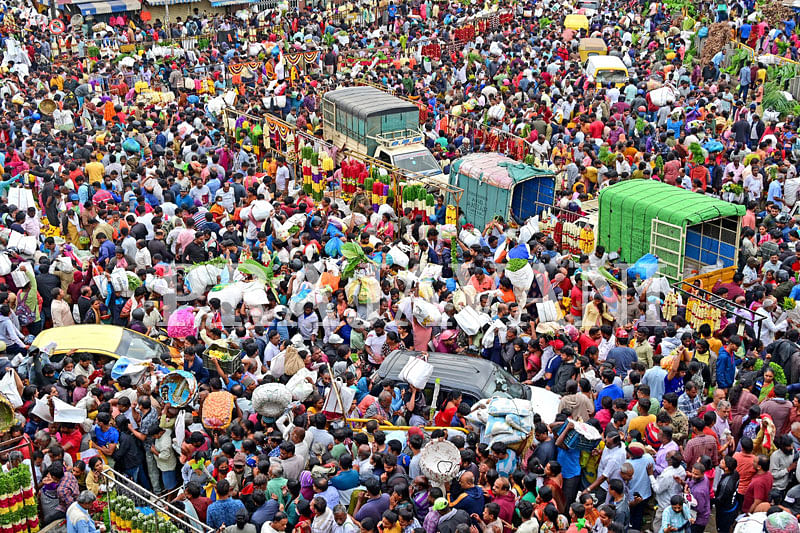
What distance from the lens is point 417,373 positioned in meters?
11.2

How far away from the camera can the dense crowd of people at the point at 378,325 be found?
31.3 feet

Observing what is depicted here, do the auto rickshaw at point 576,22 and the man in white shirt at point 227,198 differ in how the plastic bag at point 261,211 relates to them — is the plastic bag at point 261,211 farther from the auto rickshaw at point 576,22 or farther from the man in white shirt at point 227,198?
the auto rickshaw at point 576,22

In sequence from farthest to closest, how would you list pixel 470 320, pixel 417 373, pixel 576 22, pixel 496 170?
pixel 576 22
pixel 496 170
pixel 470 320
pixel 417 373

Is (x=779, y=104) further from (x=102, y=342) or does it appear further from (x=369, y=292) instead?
(x=102, y=342)

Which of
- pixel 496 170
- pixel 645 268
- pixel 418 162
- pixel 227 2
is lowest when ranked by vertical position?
pixel 227 2

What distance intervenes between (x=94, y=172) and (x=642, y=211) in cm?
996

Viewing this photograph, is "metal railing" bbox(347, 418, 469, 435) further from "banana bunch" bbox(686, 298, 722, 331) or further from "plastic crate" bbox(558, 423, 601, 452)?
"banana bunch" bbox(686, 298, 722, 331)

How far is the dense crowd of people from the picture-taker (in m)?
9.55

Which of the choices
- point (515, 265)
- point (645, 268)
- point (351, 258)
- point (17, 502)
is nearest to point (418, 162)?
point (351, 258)

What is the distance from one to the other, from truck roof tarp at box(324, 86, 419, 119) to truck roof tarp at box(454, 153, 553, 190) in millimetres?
2701

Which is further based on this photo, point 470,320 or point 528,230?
point 528,230

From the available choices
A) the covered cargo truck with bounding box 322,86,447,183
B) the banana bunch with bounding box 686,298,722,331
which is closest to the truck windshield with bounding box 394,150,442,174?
the covered cargo truck with bounding box 322,86,447,183

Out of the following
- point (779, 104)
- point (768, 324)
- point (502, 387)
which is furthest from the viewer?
point (779, 104)

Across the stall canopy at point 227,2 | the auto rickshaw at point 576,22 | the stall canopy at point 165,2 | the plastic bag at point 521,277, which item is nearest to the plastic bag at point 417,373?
the plastic bag at point 521,277
